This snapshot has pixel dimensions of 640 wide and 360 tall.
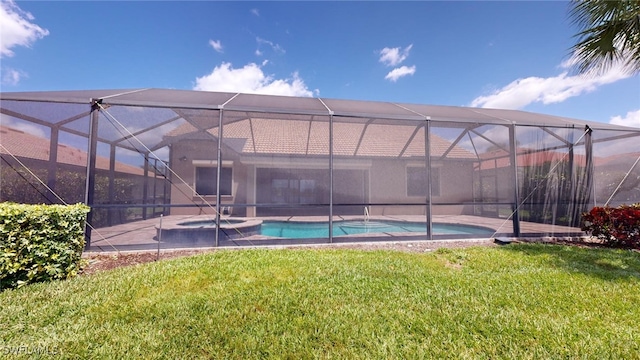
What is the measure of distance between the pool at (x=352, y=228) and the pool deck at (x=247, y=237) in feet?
0.48

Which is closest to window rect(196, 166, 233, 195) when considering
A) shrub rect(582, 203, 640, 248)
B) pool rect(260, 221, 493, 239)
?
pool rect(260, 221, 493, 239)

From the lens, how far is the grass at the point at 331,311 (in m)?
2.01

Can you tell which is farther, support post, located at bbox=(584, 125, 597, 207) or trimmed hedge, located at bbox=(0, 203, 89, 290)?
support post, located at bbox=(584, 125, 597, 207)

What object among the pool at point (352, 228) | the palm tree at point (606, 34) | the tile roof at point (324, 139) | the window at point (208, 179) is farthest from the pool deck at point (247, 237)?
the palm tree at point (606, 34)

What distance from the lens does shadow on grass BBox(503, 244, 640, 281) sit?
3.88 meters

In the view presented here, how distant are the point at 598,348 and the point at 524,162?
6117mm

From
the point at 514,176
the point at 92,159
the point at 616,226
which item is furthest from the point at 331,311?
the point at 616,226

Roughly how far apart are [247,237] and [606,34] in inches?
336

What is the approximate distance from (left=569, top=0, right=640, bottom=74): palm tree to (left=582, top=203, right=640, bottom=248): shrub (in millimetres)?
3130

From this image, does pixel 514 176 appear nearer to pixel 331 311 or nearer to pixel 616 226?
pixel 616 226

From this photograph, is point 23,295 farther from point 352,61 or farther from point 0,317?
point 352,61

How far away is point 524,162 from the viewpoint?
6832 millimetres

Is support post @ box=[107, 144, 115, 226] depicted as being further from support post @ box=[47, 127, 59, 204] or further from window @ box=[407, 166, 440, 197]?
window @ box=[407, 166, 440, 197]

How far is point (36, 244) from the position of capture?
10.9 feet
